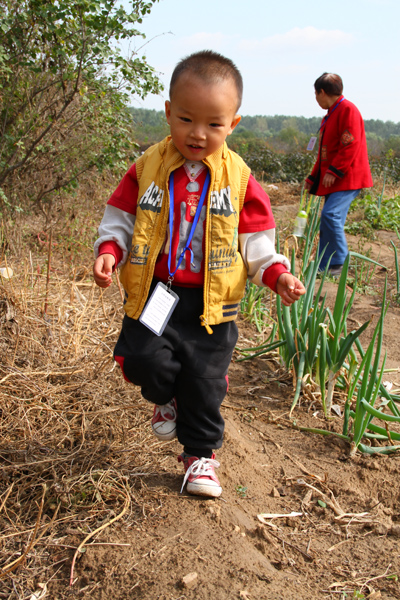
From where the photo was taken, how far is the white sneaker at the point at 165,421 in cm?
192

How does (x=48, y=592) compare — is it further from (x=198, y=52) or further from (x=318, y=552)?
(x=198, y=52)

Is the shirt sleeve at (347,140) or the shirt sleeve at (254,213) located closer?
the shirt sleeve at (254,213)

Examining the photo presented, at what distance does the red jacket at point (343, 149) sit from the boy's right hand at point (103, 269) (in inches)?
134

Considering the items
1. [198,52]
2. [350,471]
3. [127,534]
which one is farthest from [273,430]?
[198,52]

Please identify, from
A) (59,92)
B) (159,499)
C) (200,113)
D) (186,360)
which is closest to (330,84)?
(59,92)

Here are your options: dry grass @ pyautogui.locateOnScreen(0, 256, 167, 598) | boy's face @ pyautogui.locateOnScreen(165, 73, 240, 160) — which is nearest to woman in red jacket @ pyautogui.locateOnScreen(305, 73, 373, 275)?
dry grass @ pyautogui.locateOnScreen(0, 256, 167, 598)

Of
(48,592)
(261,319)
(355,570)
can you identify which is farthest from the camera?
(261,319)

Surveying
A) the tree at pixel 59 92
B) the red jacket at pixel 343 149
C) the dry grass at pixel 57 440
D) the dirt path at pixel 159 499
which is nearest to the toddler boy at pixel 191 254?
the dirt path at pixel 159 499

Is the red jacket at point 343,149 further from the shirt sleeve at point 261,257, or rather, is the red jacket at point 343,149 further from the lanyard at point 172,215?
the lanyard at point 172,215

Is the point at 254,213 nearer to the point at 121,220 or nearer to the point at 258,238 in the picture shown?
the point at 258,238

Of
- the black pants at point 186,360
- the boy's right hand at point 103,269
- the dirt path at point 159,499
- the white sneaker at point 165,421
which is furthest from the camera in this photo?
the white sneaker at point 165,421

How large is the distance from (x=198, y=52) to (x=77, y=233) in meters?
3.60

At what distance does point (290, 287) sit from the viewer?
5.51 feet

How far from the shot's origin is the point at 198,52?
1.69 meters
